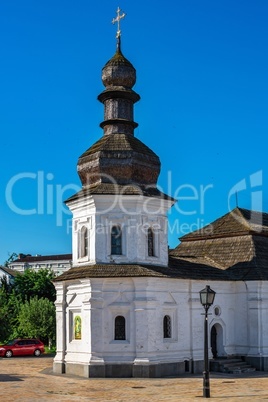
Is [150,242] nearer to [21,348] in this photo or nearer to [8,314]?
[21,348]

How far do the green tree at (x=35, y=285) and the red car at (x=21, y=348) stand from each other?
568 inches

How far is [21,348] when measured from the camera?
1598 inches

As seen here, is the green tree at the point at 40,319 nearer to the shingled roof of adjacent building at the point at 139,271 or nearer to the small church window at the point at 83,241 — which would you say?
the shingled roof of adjacent building at the point at 139,271

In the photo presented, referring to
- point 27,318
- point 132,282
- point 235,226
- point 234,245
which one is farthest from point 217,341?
point 27,318

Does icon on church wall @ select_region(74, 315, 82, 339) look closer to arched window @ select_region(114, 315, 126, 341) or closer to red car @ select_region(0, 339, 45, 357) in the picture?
arched window @ select_region(114, 315, 126, 341)

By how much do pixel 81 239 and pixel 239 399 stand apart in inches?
447

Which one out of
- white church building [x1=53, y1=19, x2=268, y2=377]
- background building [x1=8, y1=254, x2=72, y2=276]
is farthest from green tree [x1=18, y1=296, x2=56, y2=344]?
background building [x1=8, y1=254, x2=72, y2=276]

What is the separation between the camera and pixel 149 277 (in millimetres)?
27047

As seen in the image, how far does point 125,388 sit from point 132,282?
208 inches

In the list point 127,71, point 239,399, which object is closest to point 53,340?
point 127,71

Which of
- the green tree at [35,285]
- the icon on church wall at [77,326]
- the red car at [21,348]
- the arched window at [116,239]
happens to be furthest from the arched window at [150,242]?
the green tree at [35,285]

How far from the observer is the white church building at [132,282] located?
1062 inches

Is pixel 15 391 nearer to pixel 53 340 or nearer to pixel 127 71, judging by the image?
pixel 127 71

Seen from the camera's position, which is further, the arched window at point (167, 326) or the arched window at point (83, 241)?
the arched window at point (83, 241)
